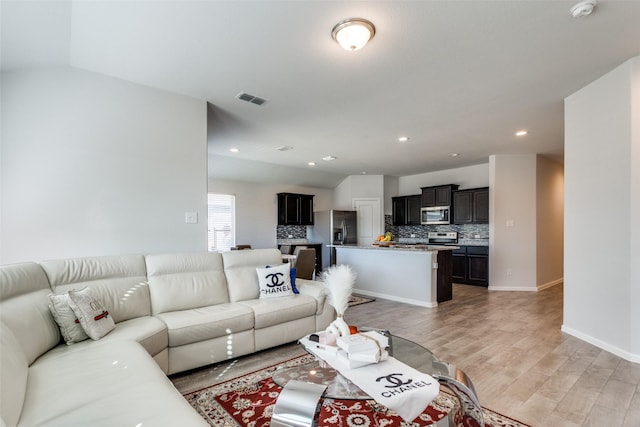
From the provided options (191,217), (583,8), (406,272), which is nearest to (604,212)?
(583,8)

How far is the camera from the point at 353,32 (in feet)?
7.39

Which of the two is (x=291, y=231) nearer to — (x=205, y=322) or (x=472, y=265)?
(x=472, y=265)

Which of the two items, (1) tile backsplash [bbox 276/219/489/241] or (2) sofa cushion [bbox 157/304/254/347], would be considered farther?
(1) tile backsplash [bbox 276/219/489/241]

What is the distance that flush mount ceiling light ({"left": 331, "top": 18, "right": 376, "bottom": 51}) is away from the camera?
2.21m

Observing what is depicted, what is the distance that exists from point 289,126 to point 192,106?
1428 millimetres

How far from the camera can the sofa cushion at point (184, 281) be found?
2877 mm

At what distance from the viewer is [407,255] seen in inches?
201

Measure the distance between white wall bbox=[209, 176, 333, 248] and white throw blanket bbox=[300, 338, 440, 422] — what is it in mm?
6097

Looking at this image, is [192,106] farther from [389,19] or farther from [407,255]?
[407,255]

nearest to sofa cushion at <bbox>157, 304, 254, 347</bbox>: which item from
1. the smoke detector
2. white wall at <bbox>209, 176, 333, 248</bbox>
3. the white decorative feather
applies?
the white decorative feather

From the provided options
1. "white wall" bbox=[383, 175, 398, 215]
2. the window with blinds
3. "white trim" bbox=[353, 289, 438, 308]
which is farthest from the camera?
"white wall" bbox=[383, 175, 398, 215]

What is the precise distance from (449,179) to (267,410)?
7.13 m

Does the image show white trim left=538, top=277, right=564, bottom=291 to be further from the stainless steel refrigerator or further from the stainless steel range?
the stainless steel refrigerator

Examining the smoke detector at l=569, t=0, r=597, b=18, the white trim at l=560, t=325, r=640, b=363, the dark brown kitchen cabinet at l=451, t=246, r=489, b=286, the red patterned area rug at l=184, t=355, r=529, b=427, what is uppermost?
the smoke detector at l=569, t=0, r=597, b=18
